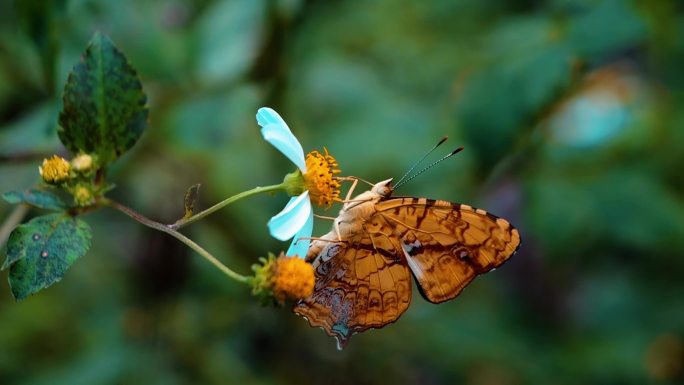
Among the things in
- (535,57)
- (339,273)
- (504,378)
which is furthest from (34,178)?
(504,378)

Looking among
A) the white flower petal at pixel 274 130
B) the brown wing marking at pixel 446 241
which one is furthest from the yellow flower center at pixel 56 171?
the brown wing marking at pixel 446 241

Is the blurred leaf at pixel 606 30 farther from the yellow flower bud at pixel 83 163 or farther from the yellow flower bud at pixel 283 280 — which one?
the yellow flower bud at pixel 83 163

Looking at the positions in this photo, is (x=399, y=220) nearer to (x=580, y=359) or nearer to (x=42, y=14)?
(x=42, y=14)

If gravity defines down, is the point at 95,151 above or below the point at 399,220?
above

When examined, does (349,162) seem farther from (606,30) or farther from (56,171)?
(56,171)

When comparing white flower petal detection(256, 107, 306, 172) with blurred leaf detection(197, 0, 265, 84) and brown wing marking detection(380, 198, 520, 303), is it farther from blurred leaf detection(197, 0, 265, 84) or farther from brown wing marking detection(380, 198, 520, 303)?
blurred leaf detection(197, 0, 265, 84)

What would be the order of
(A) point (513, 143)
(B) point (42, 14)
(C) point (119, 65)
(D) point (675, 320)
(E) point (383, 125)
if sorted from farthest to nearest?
(D) point (675, 320), (E) point (383, 125), (A) point (513, 143), (B) point (42, 14), (C) point (119, 65)
